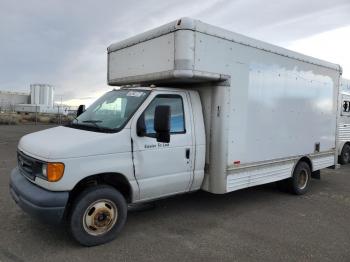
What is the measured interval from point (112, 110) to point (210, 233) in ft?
7.72

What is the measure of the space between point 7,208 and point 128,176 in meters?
2.64

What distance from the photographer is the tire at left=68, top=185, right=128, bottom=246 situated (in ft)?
14.6

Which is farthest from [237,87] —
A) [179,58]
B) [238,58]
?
[179,58]

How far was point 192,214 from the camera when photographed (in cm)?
604

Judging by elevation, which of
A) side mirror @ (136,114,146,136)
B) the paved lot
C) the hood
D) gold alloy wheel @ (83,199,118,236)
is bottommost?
the paved lot

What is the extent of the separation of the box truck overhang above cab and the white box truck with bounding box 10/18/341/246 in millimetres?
16

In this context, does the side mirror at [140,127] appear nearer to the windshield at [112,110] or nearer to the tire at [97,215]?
the windshield at [112,110]

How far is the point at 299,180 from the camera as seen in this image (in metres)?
7.68

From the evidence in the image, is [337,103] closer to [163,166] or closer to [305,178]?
[305,178]

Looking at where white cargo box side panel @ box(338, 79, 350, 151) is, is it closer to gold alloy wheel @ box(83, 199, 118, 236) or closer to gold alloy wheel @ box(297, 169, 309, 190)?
gold alloy wheel @ box(297, 169, 309, 190)

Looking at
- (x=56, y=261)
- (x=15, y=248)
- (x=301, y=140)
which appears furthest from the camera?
(x=301, y=140)

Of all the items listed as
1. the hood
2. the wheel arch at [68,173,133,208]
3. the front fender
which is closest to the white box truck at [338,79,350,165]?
the wheel arch at [68,173,133,208]

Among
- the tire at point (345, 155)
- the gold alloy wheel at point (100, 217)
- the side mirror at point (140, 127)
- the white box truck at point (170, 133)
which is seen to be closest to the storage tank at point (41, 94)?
the tire at point (345, 155)

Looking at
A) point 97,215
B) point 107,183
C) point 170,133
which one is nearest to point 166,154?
point 170,133
